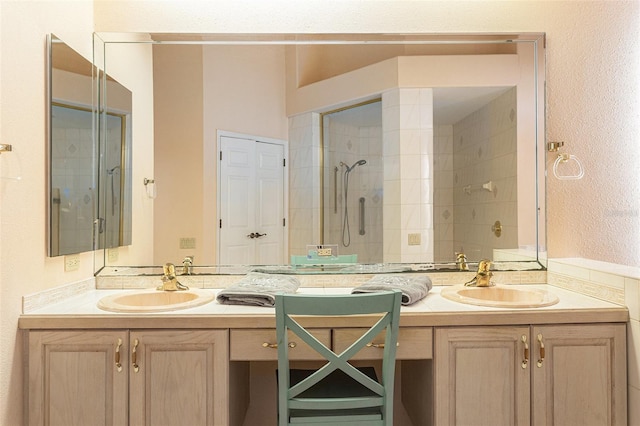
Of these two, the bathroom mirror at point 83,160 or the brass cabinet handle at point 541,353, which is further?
the bathroom mirror at point 83,160

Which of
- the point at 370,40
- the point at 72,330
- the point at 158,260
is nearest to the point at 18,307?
the point at 72,330

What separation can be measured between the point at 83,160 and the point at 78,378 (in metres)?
0.96

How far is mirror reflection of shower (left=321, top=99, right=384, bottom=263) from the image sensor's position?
7.14 ft

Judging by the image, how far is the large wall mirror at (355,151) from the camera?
7.06 feet

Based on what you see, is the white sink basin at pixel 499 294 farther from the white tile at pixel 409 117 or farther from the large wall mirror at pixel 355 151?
the white tile at pixel 409 117

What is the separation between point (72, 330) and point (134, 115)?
1.08m

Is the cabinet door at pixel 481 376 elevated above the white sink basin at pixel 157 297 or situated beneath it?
situated beneath

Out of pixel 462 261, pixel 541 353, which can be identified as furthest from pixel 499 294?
pixel 541 353

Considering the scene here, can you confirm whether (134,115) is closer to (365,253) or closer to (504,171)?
(365,253)

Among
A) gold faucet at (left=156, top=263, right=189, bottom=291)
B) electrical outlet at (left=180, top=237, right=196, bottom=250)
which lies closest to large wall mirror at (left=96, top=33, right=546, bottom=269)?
electrical outlet at (left=180, top=237, right=196, bottom=250)

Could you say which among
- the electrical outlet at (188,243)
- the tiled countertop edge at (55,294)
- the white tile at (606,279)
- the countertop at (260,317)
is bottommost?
the countertop at (260,317)

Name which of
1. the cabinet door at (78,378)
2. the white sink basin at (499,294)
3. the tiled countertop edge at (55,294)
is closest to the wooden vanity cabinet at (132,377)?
the cabinet door at (78,378)

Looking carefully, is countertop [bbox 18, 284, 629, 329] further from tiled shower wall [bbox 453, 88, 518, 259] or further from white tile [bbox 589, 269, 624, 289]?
tiled shower wall [bbox 453, 88, 518, 259]

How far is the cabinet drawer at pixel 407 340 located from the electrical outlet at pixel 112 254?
1.22 m
